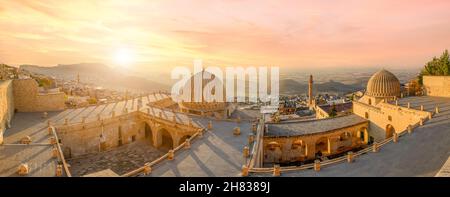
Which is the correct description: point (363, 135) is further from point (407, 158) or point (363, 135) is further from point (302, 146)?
point (407, 158)

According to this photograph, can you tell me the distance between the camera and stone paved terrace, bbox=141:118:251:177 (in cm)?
1519

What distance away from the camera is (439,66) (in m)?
38.2

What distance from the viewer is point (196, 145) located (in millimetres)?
19875

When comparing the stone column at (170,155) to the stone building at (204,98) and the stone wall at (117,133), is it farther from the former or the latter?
the stone building at (204,98)

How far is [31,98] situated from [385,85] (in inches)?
1471

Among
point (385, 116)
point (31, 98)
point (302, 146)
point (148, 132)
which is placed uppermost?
point (31, 98)

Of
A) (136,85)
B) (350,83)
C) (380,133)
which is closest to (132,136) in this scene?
(380,133)

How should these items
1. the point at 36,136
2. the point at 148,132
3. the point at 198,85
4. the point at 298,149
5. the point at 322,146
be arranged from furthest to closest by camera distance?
the point at 198,85, the point at 148,132, the point at 322,146, the point at 298,149, the point at 36,136

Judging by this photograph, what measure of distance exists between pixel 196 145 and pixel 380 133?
20.4 meters

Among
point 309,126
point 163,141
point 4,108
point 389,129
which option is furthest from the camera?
point 163,141

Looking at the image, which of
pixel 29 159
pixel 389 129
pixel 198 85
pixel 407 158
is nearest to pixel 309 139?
pixel 407 158

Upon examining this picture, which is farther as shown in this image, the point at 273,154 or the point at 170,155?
the point at 273,154
